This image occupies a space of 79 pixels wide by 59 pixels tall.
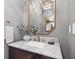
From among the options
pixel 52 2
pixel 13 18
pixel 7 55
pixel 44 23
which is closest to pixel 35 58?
pixel 7 55

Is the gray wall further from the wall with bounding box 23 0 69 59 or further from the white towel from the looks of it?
the white towel

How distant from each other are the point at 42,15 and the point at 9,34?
83cm

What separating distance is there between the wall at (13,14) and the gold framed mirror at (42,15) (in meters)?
0.24

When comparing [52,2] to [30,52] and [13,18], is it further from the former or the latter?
[30,52]

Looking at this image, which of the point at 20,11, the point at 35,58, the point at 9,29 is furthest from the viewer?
the point at 20,11

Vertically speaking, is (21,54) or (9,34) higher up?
(9,34)

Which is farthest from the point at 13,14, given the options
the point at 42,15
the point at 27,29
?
the point at 42,15

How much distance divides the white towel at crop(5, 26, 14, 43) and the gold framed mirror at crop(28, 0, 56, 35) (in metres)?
0.52

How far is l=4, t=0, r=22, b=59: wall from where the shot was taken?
188 cm

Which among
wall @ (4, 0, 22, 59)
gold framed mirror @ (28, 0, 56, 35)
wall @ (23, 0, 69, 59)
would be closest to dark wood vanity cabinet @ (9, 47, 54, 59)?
wall @ (4, 0, 22, 59)

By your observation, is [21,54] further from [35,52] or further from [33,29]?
[33,29]

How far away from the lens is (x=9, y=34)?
1895 mm

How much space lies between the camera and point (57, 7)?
80.7 inches

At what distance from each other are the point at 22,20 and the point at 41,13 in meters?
0.56
